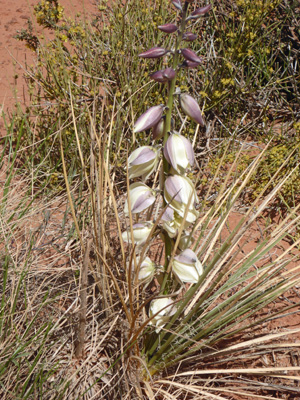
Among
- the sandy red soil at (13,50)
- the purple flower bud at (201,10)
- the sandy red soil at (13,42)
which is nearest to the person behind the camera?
the purple flower bud at (201,10)

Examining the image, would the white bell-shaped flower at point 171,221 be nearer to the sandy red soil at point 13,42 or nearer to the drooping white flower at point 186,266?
the drooping white flower at point 186,266

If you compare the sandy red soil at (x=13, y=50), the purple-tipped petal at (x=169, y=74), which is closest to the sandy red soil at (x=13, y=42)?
the sandy red soil at (x=13, y=50)

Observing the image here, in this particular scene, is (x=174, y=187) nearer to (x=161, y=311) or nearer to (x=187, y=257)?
(x=187, y=257)

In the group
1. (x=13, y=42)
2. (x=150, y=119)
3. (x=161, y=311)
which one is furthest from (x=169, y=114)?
(x=13, y=42)

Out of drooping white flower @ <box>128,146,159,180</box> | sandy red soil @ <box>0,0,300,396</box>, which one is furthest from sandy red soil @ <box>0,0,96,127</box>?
drooping white flower @ <box>128,146,159,180</box>

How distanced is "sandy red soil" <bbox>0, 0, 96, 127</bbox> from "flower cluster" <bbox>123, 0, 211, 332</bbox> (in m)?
1.82

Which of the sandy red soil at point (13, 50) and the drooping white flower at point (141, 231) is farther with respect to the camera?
the sandy red soil at point (13, 50)

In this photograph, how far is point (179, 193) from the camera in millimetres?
1119

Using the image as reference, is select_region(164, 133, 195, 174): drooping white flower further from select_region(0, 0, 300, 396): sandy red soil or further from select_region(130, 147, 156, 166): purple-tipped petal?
select_region(0, 0, 300, 396): sandy red soil

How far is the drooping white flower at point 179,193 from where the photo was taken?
1.12 m

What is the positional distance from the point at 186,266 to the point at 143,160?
33cm

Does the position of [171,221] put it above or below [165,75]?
below

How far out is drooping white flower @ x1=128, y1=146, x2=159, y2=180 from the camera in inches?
44.7

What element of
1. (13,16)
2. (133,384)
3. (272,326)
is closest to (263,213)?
(272,326)
